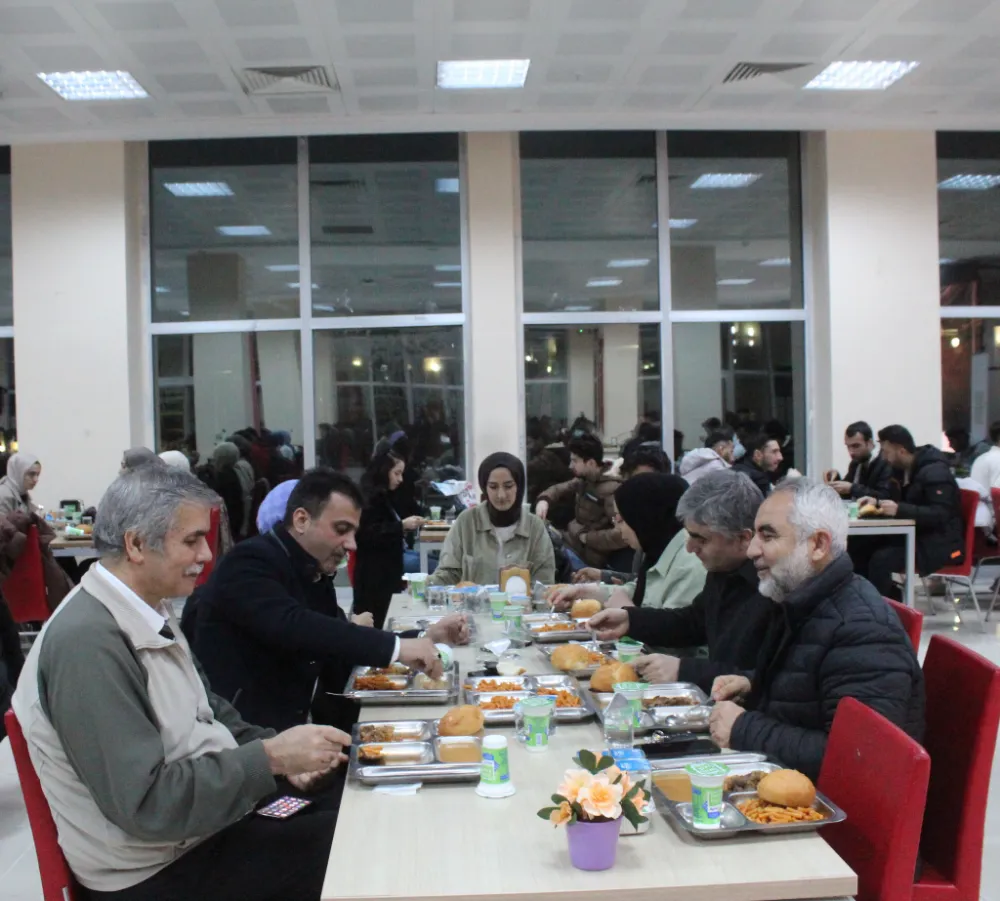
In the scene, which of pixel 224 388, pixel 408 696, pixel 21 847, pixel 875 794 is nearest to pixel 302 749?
pixel 408 696

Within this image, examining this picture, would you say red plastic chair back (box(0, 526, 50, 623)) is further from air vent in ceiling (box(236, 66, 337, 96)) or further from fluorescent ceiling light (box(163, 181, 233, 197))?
fluorescent ceiling light (box(163, 181, 233, 197))

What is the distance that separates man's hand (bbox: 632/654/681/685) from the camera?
105 inches

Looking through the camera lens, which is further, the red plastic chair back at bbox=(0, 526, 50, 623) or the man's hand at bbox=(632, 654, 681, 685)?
the red plastic chair back at bbox=(0, 526, 50, 623)

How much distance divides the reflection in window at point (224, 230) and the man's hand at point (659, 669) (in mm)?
6326

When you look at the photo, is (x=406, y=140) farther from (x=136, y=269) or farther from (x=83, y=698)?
(x=83, y=698)

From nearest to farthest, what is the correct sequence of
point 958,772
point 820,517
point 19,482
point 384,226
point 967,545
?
point 958,772, point 820,517, point 19,482, point 967,545, point 384,226

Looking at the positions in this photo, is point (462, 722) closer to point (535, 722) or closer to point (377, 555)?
point (535, 722)

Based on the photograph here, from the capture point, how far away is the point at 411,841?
5.52 feet

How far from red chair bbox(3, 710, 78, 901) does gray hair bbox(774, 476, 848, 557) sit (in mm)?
1684

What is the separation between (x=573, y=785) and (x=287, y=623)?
4.48 ft

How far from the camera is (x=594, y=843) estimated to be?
1562mm

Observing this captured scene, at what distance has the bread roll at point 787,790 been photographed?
1741 mm

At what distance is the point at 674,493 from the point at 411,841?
211 cm

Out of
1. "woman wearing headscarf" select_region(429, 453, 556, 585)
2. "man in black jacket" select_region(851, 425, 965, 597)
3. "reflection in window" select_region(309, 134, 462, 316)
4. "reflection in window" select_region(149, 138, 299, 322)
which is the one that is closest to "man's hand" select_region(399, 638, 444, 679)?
"woman wearing headscarf" select_region(429, 453, 556, 585)
